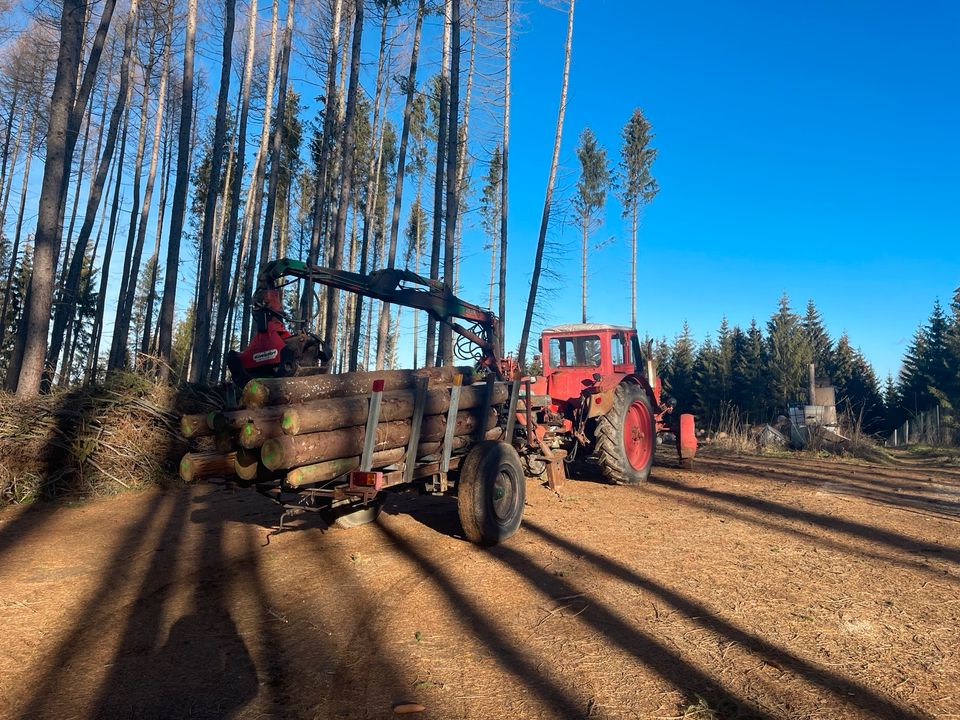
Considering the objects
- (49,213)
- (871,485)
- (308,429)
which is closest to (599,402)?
(871,485)

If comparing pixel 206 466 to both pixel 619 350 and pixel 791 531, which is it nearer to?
pixel 791 531

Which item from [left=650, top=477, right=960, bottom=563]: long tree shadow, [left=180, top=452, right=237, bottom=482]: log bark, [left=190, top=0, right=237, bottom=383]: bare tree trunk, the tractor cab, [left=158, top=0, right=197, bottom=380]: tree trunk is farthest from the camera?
[left=190, top=0, right=237, bottom=383]: bare tree trunk

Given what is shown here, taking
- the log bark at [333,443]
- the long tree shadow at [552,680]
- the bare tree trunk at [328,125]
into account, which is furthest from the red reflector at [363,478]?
the bare tree trunk at [328,125]

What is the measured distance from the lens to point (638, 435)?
8.99 m

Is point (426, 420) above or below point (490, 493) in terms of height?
above

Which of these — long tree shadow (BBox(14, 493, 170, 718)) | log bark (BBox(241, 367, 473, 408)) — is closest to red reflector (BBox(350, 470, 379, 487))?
log bark (BBox(241, 367, 473, 408))

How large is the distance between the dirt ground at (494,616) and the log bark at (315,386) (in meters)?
1.08

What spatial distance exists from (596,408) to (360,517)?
345 centimetres

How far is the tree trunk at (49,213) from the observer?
911cm

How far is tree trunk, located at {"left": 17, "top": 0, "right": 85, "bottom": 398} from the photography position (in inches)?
359

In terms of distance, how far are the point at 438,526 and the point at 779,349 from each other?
A: 93.0 feet

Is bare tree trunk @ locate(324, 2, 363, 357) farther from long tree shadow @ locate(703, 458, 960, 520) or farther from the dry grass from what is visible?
long tree shadow @ locate(703, 458, 960, 520)

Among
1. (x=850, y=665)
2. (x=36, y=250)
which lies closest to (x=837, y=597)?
(x=850, y=665)

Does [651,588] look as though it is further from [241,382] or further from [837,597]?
[241,382]
